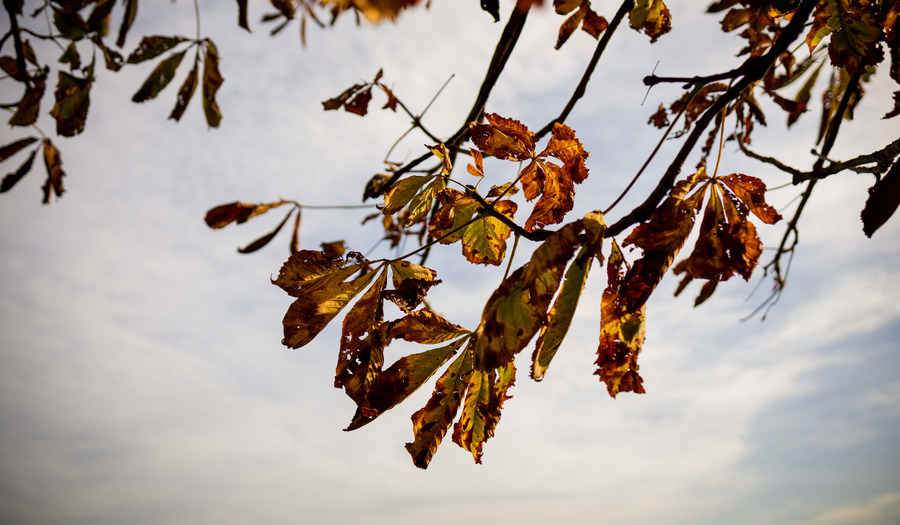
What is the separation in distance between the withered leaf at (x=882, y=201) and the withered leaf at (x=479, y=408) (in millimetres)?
463

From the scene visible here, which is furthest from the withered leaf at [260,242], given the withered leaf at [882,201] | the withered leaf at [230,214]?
the withered leaf at [882,201]

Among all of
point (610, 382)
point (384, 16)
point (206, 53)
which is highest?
point (206, 53)

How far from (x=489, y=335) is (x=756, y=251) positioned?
1.24ft

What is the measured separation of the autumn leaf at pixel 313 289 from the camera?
0.62m

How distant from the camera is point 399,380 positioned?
61cm

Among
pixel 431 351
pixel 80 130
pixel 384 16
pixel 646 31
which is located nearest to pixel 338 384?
pixel 431 351

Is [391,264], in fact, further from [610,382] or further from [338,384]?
[610,382]

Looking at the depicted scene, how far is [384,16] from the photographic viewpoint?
0.25 metres

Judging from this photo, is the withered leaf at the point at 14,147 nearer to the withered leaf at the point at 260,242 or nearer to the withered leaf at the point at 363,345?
the withered leaf at the point at 260,242

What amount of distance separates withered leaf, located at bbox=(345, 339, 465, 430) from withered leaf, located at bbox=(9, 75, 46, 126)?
3.68ft

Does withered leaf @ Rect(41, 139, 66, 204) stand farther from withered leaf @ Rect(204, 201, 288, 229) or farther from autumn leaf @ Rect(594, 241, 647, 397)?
autumn leaf @ Rect(594, 241, 647, 397)

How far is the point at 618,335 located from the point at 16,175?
5.53 feet

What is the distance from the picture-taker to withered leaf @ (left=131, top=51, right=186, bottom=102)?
107cm

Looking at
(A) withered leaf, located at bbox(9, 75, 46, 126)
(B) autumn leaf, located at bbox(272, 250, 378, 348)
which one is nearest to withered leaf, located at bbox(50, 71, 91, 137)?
(A) withered leaf, located at bbox(9, 75, 46, 126)
